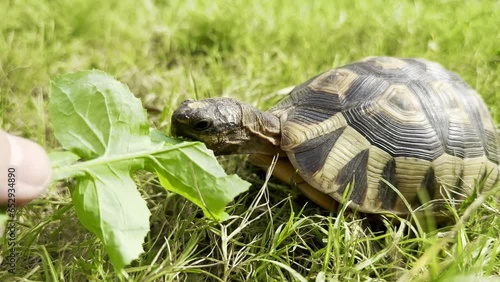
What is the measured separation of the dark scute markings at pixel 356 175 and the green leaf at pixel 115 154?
604 millimetres

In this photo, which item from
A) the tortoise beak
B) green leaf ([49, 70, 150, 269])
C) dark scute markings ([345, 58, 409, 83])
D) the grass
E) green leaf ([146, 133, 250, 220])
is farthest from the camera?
dark scute markings ([345, 58, 409, 83])

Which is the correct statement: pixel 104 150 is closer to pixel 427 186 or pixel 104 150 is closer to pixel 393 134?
pixel 393 134

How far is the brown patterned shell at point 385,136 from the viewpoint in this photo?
2283mm

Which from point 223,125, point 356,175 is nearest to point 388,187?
point 356,175

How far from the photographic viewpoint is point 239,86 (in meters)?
3.29

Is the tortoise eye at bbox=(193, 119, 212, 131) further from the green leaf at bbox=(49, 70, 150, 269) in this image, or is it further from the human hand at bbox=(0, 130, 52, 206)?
the human hand at bbox=(0, 130, 52, 206)

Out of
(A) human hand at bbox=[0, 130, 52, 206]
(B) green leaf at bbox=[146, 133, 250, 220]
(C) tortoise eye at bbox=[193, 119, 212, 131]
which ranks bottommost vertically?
(B) green leaf at bbox=[146, 133, 250, 220]

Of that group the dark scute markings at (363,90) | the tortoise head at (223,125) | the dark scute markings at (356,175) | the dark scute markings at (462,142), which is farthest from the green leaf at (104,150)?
the dark scute markings at (462,142)

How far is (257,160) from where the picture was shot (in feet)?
8.36

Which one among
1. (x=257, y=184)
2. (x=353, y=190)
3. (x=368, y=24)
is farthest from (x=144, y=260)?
(x=368, y=24)

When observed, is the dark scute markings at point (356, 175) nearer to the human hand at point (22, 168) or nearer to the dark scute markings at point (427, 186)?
the dark scute markings at point (427, 186)

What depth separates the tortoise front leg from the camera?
232 centimetres

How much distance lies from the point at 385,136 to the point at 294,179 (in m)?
0.48

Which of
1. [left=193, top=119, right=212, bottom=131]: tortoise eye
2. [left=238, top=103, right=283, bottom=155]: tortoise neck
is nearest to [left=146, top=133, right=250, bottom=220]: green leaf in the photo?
[left=193, top=119, right=212, bottom=131]: tortoise eye
